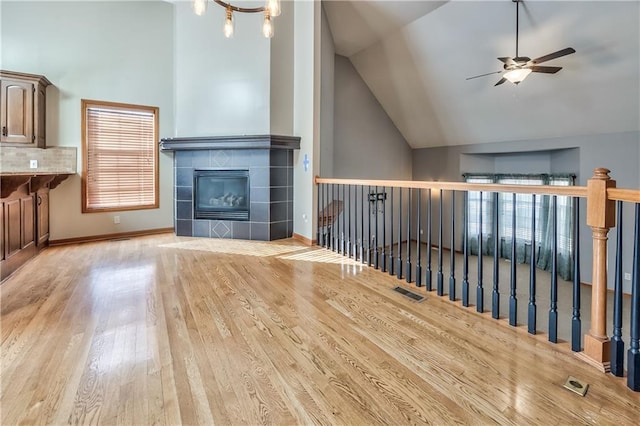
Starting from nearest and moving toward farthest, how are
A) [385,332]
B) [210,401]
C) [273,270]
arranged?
1. [210,401]
2. [385,332]
3. [273,270]

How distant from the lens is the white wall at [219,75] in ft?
16.4

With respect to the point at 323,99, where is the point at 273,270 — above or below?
below

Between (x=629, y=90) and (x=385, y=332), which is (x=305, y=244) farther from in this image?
(x=629, y=90)

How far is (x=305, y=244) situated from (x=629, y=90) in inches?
212

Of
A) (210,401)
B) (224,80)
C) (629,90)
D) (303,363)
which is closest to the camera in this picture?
(210,401)

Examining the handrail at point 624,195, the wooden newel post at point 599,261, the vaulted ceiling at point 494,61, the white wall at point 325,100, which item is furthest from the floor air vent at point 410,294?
the vaulted ceiling at point 494,61

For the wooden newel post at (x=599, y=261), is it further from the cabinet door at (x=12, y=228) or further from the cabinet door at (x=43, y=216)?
the cabinet door at (x=43, y=216)

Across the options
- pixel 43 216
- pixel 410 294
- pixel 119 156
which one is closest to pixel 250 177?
pixel 119 156

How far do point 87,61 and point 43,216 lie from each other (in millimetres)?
2442

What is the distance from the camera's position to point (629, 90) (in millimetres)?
4762

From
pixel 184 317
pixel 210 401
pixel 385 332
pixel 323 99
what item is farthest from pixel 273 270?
pixel 323 99

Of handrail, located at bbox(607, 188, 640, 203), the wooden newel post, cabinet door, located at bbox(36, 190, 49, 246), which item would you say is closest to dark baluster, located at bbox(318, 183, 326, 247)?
the wooden newel post

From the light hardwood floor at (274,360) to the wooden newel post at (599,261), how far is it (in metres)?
0.10

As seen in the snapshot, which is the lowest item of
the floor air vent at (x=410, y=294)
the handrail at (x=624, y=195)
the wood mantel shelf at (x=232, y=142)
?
the floor air vent at (x=410, y=294)
